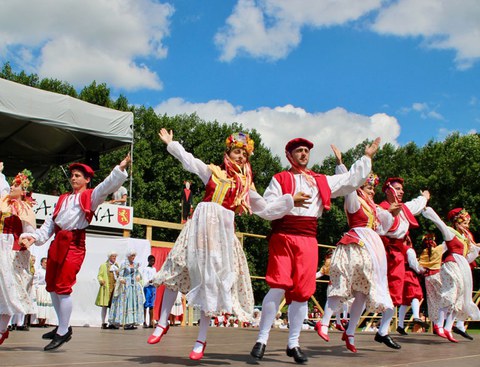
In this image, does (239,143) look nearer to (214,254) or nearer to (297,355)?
(214,254)

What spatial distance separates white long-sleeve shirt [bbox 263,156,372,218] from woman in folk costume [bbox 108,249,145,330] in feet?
26.0

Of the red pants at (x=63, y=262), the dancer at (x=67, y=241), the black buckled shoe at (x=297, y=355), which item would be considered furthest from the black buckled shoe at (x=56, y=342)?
the black buckled shoe at (x=297, y=355)

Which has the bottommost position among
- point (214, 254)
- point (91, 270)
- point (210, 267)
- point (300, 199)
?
point (91, 270)

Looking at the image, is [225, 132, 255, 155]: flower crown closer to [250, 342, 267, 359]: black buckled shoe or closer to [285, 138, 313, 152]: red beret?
[285, 138, 313, 152]: red beret

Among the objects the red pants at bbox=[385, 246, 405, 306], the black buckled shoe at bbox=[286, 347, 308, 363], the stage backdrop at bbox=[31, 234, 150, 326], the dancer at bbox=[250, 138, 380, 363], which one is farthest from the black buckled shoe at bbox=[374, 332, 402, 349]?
the stage backdrop at bbox=[31, 234, 150, 326]

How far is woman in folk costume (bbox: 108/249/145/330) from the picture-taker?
41.1ft

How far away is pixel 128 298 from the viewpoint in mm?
12625

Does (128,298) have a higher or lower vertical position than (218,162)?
lower

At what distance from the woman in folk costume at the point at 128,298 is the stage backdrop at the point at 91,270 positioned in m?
1.21

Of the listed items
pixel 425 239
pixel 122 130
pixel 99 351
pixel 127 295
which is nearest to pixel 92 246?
pixel 127 295

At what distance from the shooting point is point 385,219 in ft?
23.2

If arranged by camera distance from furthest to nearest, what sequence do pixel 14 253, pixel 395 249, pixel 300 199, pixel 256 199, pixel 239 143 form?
1. pixel 395 249
2. pixel 14 253
3. pixel 239 143
4. pixel 256 199
5. pixel 300 199

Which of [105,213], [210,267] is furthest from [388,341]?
[105,213]

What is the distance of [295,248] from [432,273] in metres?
5.48
